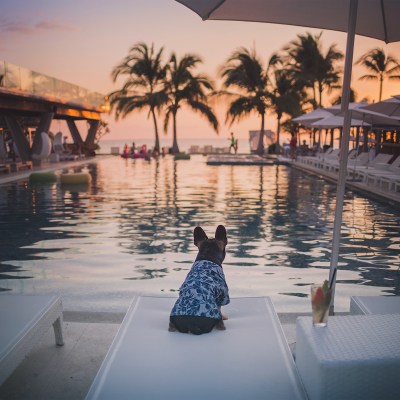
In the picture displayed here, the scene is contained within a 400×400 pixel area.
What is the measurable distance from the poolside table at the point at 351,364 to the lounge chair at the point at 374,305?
87cm

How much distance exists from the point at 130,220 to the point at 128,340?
698 cm

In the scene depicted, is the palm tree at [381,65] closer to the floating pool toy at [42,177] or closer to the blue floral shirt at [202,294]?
the floating pool toy at [42,177]

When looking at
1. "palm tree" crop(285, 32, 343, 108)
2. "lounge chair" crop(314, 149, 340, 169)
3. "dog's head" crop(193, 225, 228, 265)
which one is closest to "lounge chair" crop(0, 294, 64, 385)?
"dog's head" crop(193, 225, 228, 265)

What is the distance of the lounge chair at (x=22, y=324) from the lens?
9.29 feet

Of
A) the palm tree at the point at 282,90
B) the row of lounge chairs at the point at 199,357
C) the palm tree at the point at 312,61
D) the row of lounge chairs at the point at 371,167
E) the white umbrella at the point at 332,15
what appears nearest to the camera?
the row of lounge chairs at the point at 199,357

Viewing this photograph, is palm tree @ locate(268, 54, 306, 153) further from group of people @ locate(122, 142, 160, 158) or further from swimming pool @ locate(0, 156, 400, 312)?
swimming pool @ locate(0, 156, 400, 312)

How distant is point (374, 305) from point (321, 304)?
1.14 metres

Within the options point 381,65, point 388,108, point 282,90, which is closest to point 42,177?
point 388,108

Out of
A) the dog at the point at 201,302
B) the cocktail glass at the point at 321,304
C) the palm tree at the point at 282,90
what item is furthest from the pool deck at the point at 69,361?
the palm tree at the point at 282,90

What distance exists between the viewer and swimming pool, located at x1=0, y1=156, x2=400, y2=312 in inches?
225

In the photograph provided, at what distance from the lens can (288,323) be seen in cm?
421

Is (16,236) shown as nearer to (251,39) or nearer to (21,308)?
(21,308)

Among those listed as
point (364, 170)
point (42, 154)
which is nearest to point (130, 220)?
point (364, 170)

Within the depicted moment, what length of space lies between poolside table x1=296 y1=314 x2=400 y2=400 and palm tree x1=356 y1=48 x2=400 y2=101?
149 ft
